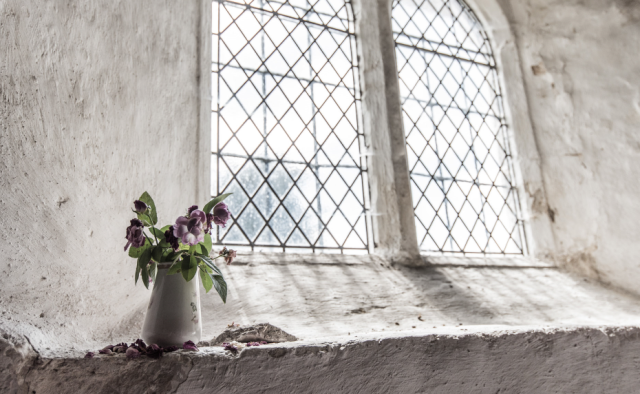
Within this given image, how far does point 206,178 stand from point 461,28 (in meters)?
2.11

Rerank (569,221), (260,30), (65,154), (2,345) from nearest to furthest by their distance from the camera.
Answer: (2,345) < (65,154) < (260,30) < (569,221)

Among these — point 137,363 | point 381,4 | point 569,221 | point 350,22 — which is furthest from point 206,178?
point 569,221

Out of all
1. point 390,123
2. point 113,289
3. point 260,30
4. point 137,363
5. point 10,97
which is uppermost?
point 260,30

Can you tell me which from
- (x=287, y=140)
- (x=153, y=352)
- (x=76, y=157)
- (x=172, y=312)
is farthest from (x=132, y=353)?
(x=287, y=140)

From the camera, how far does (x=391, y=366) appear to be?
3.83ft

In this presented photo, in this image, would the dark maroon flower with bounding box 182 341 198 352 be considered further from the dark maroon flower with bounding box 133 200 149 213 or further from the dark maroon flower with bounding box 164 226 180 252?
the dark maroon flower with bounding box 133 200 149 213

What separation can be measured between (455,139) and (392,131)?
Result: 0.52 meters

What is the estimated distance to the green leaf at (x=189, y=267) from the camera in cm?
109

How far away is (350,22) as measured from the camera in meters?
2.69

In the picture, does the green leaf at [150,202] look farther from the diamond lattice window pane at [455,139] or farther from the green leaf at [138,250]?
the diamond lattice window pane at [455,139]

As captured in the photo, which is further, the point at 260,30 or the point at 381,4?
the point at 381,4

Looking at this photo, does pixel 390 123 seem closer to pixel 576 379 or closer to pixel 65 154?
pixel 576 379

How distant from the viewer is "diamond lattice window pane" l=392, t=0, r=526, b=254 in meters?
2.50

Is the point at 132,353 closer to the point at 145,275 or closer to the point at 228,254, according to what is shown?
the point at 145,275
